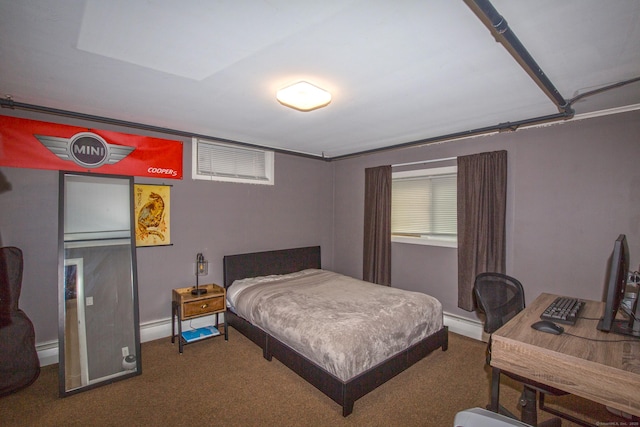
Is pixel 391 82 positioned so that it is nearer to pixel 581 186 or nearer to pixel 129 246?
pixel 581 186

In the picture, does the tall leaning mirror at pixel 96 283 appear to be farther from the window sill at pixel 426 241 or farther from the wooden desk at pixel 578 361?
the window sill at pixel 426 241

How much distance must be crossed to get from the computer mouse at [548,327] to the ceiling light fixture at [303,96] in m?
2.07

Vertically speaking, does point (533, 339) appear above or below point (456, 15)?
below

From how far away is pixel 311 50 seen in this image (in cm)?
172

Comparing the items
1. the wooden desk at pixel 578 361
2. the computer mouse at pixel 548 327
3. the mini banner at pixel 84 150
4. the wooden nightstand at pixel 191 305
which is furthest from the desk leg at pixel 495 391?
the mini banner at pixel 84 150

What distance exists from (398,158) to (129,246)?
3696 mm

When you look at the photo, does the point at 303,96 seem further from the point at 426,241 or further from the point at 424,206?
the point at 426,241

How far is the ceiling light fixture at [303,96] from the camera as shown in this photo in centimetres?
212

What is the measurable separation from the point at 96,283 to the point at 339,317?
2405 millimetres

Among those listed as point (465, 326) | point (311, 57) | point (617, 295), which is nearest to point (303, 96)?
point (311, 57)

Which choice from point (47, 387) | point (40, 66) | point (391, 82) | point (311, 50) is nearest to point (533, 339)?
point (391, 82)

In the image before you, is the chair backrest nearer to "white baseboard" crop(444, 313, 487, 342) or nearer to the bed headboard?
"white baseboard" crop(444, 313, 487, 342)

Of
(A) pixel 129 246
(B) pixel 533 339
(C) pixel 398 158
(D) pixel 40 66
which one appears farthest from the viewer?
(C) pixel 398 158

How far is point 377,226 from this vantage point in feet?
15.0
